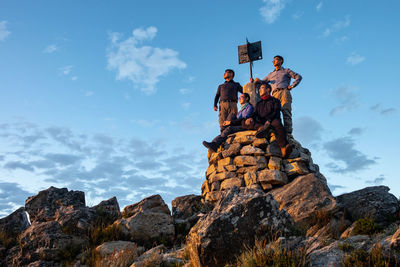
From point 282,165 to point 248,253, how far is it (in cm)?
702

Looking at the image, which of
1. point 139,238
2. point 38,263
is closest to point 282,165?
point 139,238

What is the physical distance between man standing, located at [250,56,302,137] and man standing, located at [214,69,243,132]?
1.44 meters

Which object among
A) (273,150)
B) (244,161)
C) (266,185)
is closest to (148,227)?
(266,185)

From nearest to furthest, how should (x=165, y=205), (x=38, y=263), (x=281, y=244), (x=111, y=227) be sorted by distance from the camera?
1. (x=281, y=244)
2. (x=38, y=263)
3. (x=111, y=227)
4. (x=165, y=205)

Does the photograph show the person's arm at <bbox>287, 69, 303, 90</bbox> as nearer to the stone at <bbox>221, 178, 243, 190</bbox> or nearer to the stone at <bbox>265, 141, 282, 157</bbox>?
the stone at <bbox>265, 141, 282, 157</bbox>

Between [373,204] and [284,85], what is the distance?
5.64 m

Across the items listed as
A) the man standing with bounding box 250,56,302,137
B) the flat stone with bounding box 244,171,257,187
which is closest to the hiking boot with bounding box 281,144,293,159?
the flat stone with bounding box 244,171,257,187

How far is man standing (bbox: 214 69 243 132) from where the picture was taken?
47.9 feet

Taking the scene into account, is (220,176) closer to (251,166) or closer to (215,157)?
(215,157)

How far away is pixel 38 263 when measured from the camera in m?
8.48

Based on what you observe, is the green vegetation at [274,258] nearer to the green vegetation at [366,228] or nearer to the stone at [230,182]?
the green vegetation at [366,228]

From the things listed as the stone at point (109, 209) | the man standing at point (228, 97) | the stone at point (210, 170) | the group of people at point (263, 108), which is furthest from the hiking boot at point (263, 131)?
the stone at point (109, 209)

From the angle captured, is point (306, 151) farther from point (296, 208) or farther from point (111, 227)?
point (111, 227)

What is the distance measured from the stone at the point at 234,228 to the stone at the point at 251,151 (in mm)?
5740
